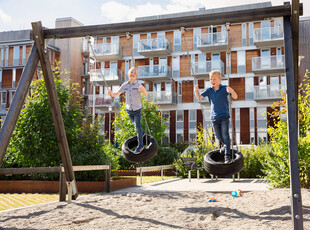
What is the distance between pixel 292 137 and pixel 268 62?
30.2 meters

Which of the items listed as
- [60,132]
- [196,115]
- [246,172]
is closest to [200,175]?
[246,172]

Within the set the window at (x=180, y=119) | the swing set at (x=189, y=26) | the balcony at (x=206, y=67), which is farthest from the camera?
the window at (x=180, y=119)

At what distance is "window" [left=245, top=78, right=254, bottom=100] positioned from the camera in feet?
118

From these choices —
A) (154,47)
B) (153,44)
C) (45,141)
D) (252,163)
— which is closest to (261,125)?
(154,47)

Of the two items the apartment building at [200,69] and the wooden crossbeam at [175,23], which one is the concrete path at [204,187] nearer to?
the wooden crossbeam at [175,23]

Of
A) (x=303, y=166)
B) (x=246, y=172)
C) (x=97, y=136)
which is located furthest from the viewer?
(x=246, y=172)

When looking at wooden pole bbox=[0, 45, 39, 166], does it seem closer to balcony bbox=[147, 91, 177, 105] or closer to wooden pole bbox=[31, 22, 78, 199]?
wooden pole bbox=[31, 22, 78, 199]

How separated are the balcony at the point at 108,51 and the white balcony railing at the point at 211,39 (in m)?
8.63

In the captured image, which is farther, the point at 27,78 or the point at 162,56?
the point at 162,56

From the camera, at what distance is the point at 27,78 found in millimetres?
6469

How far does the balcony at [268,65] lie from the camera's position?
33.2 meters

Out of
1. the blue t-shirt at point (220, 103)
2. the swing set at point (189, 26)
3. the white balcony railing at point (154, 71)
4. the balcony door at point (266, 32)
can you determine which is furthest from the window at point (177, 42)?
the blue t-shirt at point (220, 103)

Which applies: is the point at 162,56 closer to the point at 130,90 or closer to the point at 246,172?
the point at 246,172

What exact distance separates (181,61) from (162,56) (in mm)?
2084
